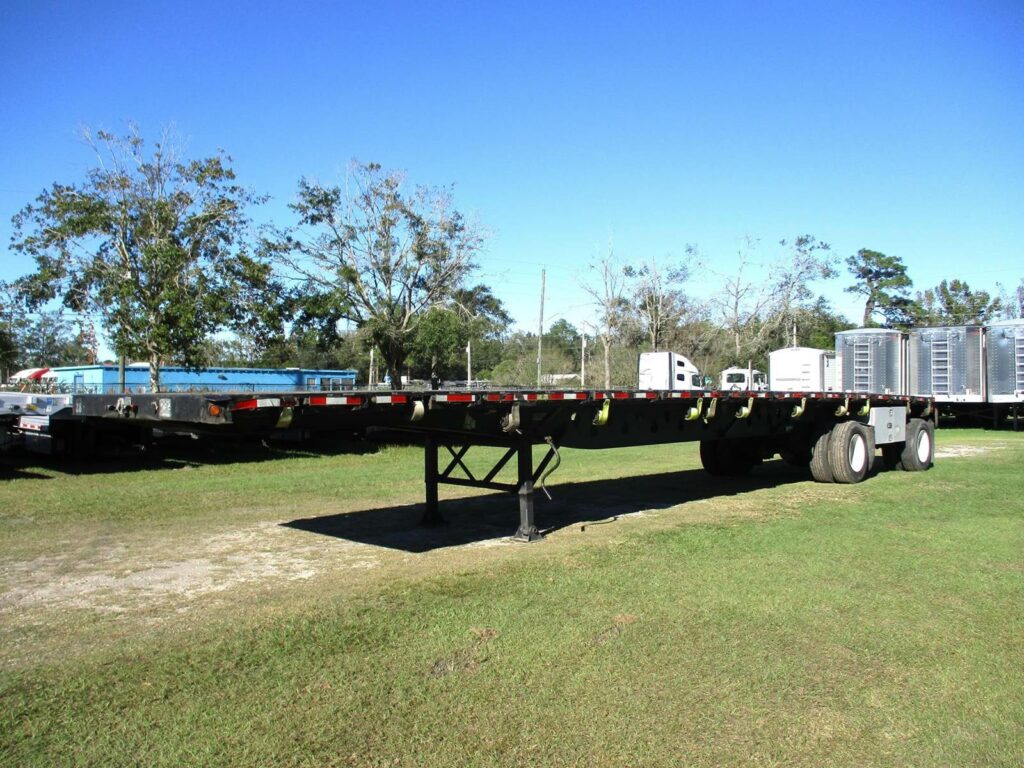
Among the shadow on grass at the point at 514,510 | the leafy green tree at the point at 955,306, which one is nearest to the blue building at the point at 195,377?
the shadow on grass at the point at 514,510

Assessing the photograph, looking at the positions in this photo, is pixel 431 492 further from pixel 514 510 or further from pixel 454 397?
pixel 454 397

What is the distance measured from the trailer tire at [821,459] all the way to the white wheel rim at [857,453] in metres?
0.41

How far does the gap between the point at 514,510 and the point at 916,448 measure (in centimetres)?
867

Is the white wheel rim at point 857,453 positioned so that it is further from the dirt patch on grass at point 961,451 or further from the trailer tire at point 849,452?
the dirt patch on grass at point 961,451

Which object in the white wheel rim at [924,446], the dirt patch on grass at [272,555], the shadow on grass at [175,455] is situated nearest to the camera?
the dirt patch on grass at [272,555]

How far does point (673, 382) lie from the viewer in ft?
98.4

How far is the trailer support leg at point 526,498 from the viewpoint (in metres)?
8.62

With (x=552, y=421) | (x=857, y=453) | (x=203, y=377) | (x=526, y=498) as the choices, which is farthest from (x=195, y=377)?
(x=552, y=421)

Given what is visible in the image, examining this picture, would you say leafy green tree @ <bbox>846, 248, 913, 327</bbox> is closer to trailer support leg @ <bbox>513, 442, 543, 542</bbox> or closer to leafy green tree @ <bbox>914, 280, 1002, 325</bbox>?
leafy green tree @ <bbox>914, 280, 1002, 325</bbox>

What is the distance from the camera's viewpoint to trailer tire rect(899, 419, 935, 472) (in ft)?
50.3

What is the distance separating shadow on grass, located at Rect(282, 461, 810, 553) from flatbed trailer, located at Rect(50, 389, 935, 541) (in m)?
0.39

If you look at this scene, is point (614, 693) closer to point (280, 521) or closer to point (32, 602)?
point (32, 602)

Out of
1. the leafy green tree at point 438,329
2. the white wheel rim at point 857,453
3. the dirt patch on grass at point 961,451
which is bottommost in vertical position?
the dirt patch on grass at point 961,451

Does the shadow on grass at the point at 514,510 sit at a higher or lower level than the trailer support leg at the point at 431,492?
lower
